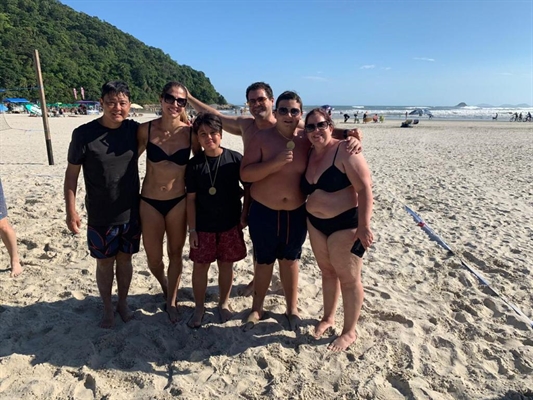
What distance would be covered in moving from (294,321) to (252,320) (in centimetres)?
39

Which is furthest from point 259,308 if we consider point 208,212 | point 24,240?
point 24,240

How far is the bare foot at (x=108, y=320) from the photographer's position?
327cm

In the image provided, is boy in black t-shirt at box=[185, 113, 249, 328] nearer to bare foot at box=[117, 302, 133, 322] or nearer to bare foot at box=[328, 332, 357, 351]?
bare foot at box=[117, 302, 133, 322]

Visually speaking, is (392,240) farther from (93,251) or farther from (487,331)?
(93,251)

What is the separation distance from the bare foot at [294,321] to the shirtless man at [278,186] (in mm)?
521

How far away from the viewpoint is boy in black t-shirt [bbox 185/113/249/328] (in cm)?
304

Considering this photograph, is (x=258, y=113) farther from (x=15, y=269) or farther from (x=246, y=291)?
(x=15, y=269)

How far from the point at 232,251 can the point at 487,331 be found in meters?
2.38

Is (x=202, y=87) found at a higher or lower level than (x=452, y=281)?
higher

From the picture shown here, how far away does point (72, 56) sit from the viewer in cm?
9388

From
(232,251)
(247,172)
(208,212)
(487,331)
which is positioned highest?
(247,172)

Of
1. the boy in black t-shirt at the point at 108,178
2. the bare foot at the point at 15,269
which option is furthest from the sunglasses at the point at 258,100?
the bare foot at the point at 15,269

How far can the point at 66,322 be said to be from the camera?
10.9ft

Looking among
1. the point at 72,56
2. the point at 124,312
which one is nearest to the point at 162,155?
the point at 124,312
